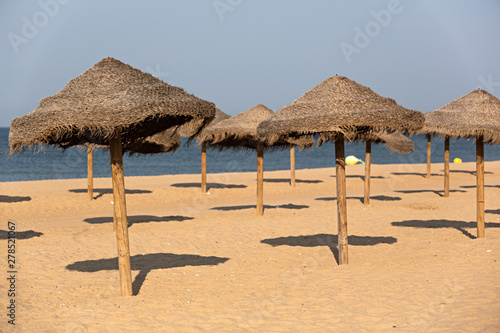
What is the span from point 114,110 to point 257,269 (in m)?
3.93

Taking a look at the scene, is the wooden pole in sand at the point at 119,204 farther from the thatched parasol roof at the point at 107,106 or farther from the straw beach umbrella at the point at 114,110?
the thatched parasol roof at the point at 107,106

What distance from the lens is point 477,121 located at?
424 inches

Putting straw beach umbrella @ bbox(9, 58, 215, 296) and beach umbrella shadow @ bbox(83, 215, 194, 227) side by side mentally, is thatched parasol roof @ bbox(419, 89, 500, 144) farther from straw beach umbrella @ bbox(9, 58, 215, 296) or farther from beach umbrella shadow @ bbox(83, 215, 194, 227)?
beach umbrella shadow @ bbox(83, 215, 194, 227)

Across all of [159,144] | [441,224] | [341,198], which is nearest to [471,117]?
[441,224]

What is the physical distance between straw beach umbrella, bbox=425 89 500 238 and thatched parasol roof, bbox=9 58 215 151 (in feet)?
19.0

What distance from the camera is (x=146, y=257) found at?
1020 centimetres

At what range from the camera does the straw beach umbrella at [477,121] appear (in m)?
10.6

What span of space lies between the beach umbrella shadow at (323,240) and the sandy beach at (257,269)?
41 millimetres

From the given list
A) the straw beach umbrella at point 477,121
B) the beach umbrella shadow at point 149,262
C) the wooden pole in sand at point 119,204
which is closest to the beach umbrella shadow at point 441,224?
the straw beach umbrella at point 477,121

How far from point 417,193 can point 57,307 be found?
1704cm

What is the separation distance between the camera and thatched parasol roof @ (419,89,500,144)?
10.6m

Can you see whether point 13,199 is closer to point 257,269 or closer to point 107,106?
point 257,269

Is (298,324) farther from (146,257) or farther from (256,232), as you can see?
(256,232)

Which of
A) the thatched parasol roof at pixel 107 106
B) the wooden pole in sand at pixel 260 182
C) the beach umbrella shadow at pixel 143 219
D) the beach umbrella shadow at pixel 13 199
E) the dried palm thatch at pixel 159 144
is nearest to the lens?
the thatched parasol roof at pixel 107 106
